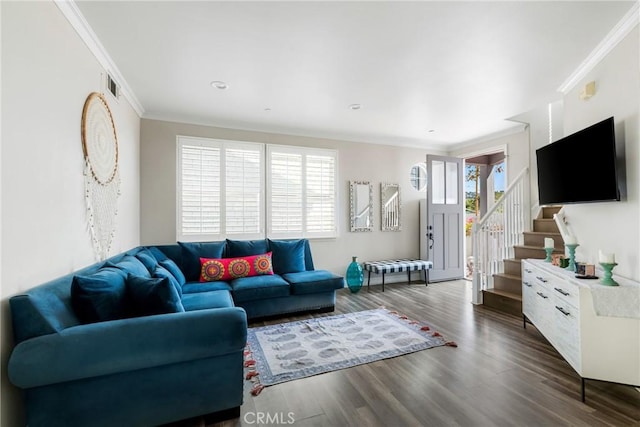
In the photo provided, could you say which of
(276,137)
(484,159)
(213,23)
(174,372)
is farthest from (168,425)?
(484,159)

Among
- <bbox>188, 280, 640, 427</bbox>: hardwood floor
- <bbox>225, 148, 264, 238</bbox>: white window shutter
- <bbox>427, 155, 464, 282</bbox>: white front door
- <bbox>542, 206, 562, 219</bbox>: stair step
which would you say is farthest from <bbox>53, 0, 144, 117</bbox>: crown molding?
<bbox>542, 206, 562, 219</bbox>: stair step

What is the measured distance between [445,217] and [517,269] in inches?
66.4

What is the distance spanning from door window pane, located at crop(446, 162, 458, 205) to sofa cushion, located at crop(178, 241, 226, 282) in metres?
4.22

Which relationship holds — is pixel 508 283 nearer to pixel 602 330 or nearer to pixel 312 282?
pixel 602 330

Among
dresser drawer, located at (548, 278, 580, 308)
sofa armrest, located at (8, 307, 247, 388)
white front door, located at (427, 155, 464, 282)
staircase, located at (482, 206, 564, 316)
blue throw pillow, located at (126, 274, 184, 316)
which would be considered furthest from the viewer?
white front door, located at (427, 155, 464, 282)

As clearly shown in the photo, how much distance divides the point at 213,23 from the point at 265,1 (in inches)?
19.1

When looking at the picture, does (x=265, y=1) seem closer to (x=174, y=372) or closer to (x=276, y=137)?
(x=174, y=372)

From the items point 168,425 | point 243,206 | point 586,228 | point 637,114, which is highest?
point 637,114

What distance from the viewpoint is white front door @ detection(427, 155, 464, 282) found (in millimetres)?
5258

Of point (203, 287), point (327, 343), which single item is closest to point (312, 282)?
point (327, 343)

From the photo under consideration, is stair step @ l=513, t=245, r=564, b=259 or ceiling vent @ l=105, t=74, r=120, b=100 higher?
ceiling vent @ l=105, t=74, r=120, b=100

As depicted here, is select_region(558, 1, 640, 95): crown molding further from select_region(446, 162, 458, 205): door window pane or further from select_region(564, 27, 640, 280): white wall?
select_region(446, 162, 458, 205): door window pane

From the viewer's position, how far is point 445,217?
5387 mm

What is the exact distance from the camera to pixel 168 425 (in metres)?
1.76
